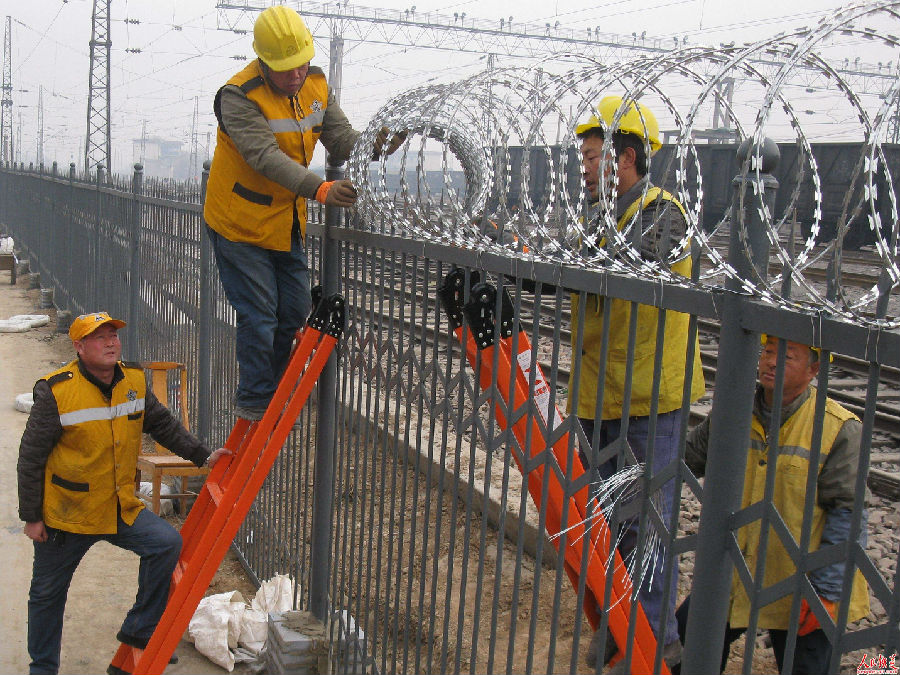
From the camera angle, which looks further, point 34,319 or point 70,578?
point 34,319

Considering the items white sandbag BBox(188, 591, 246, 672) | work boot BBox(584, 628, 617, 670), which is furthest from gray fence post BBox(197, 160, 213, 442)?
work boot BBox(584, 628, 617, 670)

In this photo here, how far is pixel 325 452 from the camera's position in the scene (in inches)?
192

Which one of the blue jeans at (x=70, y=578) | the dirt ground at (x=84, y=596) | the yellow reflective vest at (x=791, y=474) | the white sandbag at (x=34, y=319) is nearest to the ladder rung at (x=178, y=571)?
the blue jeans at (x=70, y=578)

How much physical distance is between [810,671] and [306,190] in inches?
108

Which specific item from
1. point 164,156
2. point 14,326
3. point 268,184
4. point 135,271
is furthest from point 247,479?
point 164,156

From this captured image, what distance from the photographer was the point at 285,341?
5020mm

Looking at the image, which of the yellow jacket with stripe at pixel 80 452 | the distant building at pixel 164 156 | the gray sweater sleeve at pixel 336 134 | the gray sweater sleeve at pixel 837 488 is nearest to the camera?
the gray sweater sleeve at pixel 837 488

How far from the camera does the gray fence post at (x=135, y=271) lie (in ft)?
31.4

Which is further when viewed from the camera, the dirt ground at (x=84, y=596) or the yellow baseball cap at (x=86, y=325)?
the dirt ground at (x=84, y=596)

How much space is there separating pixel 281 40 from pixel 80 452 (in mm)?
2211

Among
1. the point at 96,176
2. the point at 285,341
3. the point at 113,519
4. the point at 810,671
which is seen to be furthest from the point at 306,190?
the point at 96,176

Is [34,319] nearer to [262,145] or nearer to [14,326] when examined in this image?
[14,326]

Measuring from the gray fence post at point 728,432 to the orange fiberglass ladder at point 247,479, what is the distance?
8.30 ft

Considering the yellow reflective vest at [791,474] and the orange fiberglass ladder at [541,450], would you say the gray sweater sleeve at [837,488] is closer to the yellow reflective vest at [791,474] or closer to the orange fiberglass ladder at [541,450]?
the yellow reflective vest at [791,474]
